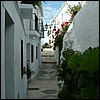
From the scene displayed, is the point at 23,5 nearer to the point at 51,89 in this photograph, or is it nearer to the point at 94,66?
the point at 94,66

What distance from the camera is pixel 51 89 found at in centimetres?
1171

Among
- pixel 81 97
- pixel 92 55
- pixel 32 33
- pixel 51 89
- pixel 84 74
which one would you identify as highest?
pixel 32 33

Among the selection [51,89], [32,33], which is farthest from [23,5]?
[32,33]

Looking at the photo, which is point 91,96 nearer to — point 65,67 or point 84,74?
point 84,74

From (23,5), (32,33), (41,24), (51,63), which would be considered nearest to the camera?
(23,5)

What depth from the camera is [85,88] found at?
3.31 meters

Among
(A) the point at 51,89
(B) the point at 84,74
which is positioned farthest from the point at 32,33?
(B) the point at 84,74

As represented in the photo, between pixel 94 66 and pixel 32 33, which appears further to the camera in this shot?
pixel 32 33

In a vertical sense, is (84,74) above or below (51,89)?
above

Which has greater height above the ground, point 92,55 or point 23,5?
point 23,5

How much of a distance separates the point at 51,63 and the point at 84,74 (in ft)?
67.7

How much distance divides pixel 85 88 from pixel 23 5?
412 cm

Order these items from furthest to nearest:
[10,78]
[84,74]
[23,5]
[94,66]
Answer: [23,5], [10,78], [84,74], [94,66]

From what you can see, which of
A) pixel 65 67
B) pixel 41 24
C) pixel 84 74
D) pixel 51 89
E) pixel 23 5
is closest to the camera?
→ pixel 84 74
